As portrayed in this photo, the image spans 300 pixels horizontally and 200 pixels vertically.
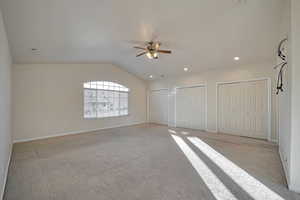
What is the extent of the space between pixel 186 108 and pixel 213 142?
282cm

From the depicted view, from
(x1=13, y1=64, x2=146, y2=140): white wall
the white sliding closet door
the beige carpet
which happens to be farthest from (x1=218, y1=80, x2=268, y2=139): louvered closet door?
(x1=13, y1=64, x2=146, y2=140): white wall

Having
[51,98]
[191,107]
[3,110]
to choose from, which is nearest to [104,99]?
[51,98]

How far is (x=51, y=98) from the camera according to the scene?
5789 mm

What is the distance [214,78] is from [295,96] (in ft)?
14.0

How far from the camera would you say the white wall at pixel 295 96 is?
7.24ft

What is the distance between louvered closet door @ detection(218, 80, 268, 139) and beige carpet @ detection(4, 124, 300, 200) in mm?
900

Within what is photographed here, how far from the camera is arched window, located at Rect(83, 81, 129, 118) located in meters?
6.86

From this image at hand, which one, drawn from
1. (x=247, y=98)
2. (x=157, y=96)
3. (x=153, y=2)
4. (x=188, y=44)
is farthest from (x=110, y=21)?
(x=157, y=96)

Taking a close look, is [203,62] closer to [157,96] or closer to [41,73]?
[157,96]

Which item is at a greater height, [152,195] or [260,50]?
[260,50]

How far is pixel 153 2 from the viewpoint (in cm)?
292

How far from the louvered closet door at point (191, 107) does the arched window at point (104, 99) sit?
8.98 feet

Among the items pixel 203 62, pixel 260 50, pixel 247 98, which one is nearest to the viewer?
pixel 260 50

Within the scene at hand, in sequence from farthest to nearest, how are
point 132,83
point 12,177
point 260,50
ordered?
1. point 132,83
2. point 260,50
3. point 12,177
